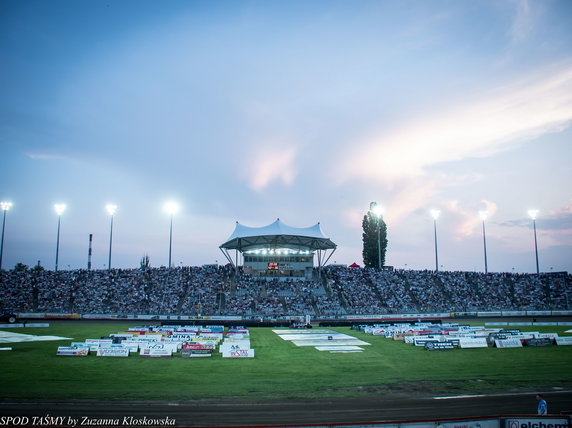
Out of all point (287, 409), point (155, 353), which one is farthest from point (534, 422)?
point (155, 353)

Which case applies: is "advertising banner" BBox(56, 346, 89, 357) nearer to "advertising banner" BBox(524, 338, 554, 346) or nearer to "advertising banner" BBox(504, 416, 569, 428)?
"advertising banner" BBox(504, 416, 569, 428)

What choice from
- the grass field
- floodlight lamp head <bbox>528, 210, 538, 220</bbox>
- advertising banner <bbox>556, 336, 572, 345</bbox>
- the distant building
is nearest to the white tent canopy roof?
the distant building

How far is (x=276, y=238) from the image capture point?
7050 centimetres

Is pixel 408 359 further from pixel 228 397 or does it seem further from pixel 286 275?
pixel 286 275

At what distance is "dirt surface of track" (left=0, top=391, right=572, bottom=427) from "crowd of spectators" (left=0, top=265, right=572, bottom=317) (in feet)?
139

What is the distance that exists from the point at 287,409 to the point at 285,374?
6.57m

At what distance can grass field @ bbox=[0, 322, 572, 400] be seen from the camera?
62.2 ft

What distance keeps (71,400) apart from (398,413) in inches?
538

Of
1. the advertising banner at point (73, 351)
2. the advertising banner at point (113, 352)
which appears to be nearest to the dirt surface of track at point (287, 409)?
the advertising banner at point (113, 352)

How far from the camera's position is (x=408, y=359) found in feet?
90.5

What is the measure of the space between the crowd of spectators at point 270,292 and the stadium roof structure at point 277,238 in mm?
5157

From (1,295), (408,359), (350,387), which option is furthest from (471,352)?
(1,295)

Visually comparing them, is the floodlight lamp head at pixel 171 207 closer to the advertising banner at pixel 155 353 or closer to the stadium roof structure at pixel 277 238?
the stadium roof structure at pixel 277 238

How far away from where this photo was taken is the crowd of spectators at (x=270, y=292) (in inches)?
2393
